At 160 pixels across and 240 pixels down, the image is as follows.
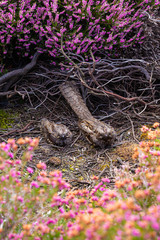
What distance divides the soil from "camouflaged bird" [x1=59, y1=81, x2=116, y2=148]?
12 cm

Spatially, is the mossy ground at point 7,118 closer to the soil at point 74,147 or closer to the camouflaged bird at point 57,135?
the soil at point 74,147

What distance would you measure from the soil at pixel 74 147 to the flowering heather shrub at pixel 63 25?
2.87ft

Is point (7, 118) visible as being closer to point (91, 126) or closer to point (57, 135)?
point (57, 135)

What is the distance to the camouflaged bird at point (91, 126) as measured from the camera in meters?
2.69

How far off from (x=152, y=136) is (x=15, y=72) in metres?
2.28

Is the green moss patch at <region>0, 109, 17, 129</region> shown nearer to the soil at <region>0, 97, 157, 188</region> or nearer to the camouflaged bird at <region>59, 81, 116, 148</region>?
the soil at <region>0, 97, 157, 188</region>

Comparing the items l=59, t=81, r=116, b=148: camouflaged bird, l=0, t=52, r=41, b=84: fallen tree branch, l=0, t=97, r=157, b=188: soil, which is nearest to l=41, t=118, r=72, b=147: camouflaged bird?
l=0, t=97, r=157, b=188: soil

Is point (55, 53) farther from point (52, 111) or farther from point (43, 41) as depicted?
point (52, 111)

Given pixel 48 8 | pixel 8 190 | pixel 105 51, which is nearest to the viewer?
pixel 8 190

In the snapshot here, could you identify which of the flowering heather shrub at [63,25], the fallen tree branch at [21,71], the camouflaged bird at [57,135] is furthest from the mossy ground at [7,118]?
the flowering heather shrub at [63,25]

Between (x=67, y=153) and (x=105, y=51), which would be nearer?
(x=67, y=153)

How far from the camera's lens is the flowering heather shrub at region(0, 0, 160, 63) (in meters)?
2.91

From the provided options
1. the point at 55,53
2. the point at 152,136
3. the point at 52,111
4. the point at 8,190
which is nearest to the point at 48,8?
the point at 55,53

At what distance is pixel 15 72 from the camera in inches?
128
